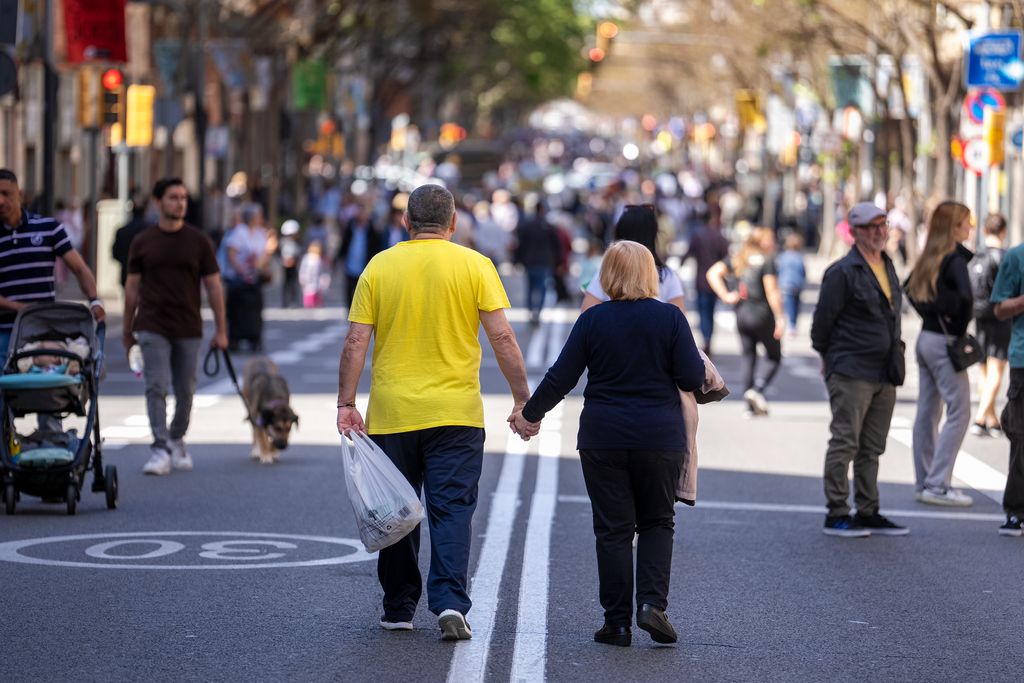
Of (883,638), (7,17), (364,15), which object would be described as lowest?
(883,638)

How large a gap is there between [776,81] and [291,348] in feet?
129

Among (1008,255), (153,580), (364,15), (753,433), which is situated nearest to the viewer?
(153,580)

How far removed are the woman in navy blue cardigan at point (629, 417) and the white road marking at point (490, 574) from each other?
55 centimetres

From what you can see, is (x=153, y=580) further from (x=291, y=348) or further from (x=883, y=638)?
(x=291, y=348)

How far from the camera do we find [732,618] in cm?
868

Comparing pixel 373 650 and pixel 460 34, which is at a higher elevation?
pixel 460 34

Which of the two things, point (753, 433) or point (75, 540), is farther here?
point (753, 433)

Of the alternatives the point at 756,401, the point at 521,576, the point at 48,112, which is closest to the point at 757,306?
the point at 756,401

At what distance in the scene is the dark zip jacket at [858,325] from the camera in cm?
1116

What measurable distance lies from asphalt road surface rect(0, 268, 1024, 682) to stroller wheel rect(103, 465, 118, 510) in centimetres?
12

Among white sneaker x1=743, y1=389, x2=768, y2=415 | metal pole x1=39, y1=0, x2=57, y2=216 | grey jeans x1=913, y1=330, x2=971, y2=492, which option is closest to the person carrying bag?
grey jeans x1=913, y1=330, x2=971, y2=492

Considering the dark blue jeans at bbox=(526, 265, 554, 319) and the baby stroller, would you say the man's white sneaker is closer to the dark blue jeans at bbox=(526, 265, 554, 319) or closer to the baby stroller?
the baby stroller

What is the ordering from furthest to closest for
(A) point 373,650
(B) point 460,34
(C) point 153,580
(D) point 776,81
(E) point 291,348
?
1. (B) point 460,34
2. (D) point 776,81
3. (E) point 291,348
4. (C) point 153,580
5. (A) point 373,650

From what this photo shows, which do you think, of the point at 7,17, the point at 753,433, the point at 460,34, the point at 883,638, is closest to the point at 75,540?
the point at 883,638
